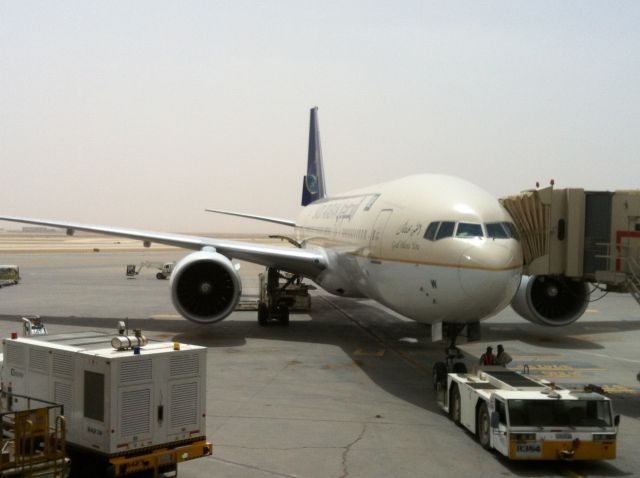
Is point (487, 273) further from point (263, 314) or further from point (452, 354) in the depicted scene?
point (263, 314)

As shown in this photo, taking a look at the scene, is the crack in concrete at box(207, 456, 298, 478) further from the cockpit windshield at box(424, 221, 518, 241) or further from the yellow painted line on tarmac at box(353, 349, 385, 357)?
the yellow painted line on tarmac at box(353, 349, 385, 357)

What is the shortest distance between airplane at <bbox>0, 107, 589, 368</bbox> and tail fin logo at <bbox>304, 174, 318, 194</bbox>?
1145 cm

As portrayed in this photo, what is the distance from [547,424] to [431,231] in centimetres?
612

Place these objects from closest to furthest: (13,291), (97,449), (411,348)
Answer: (97,449) → (411,348) → (13,291)

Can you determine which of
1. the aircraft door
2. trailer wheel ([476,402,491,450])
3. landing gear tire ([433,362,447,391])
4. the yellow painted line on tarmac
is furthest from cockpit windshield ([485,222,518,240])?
the yellow painted line on tarmac

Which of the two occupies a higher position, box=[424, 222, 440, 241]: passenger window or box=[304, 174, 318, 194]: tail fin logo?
box=[304, 174, 318, 194]: tail fin logo

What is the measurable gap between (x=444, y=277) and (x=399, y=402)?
287 centimetres

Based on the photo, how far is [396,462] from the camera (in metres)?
12.2

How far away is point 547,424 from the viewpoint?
12.2 m

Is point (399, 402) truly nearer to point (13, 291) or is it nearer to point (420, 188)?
point (420, 188)

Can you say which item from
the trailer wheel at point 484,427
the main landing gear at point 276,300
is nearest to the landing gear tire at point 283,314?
the main landing gear at point 276,300

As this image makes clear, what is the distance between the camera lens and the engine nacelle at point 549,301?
81.1 feet

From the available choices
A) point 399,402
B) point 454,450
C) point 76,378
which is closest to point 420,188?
point 399,402

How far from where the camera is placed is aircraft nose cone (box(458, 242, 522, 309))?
15.9 m
